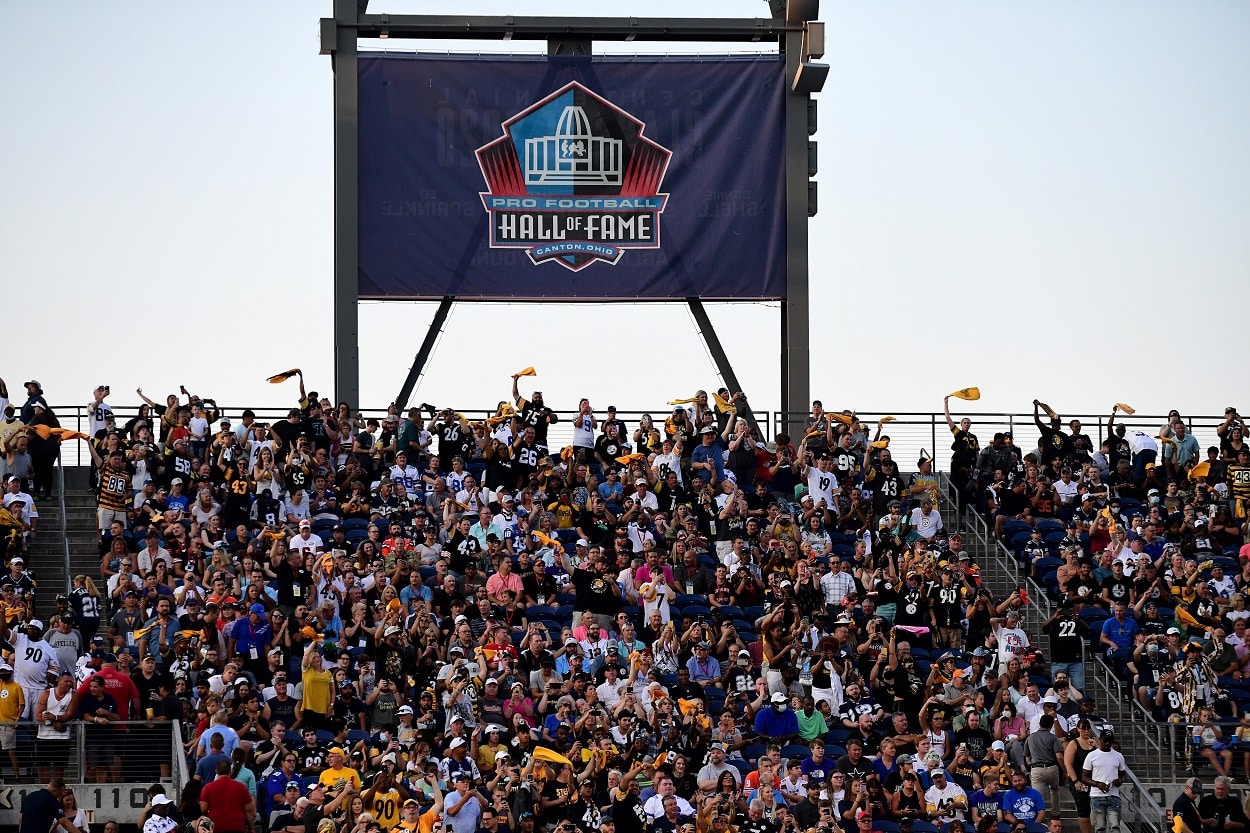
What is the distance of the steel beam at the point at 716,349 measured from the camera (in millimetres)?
29828

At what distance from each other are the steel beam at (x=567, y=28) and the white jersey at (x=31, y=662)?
10648mm

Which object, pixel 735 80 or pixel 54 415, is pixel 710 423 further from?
pixel 54 415

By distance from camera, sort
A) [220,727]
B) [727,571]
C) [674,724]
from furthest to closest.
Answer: [727,571], [674,724], [220,727]

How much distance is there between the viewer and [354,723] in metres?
22.2

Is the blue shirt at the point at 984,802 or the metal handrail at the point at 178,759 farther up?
the metal handrail at the point at 178,759

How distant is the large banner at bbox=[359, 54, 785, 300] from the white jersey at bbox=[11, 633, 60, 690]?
29.1 feet

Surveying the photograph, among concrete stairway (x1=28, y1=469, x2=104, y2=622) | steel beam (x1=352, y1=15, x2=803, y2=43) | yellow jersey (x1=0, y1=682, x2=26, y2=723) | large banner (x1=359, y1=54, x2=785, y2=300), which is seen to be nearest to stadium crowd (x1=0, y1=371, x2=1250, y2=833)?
yellow jersey (x1=0, y1=682, x2=26, y2=723)

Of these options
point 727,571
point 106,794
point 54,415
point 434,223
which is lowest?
point 106,794

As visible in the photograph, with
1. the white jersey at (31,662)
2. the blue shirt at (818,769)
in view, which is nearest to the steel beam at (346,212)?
the white jersey at (31,662)

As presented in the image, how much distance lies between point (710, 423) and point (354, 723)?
744 cm

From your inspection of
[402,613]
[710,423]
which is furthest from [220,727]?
[710,423]

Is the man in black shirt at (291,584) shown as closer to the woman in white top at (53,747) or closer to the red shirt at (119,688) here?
the red shirt at (119,688)

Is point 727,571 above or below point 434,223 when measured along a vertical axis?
below

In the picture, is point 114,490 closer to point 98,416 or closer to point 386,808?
point 98,416
